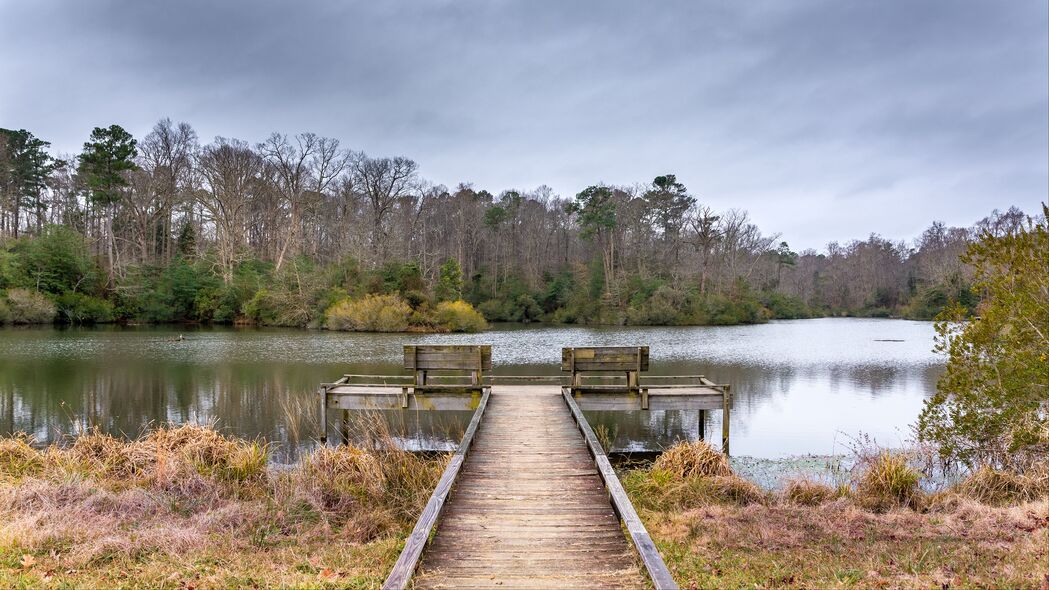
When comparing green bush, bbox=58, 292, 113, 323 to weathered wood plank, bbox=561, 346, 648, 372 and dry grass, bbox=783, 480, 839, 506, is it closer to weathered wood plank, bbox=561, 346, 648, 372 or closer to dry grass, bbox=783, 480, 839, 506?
weathered wood plank, bbox=561, 346, 648, 372

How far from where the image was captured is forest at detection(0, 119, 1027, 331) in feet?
152

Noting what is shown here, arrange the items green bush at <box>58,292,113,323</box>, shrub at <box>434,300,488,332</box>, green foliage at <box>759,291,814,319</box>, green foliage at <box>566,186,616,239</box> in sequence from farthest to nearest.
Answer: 1. green foliage at <box>759,291,814,319</box>
2. green foliage at <box>566,186,616,239</box>
3. shrub at <box>434,300,488,332</box>
4. green bush at <box>58,292,113,323</box>

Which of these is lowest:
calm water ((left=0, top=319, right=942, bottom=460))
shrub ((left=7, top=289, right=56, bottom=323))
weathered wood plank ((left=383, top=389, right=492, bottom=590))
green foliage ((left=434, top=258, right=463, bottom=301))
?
calm water ((left=0, top=319, right=942, bottom=460))

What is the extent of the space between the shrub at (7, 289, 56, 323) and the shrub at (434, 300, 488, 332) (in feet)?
95.7

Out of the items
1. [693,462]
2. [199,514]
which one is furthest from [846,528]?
[199,514]

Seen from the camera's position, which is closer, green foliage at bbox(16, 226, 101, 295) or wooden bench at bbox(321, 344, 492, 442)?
wooden bench at bbox(321, 344, 492, 442)

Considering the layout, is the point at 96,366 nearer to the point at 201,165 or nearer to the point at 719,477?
the point at 719,477

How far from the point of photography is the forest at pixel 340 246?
1820 inches

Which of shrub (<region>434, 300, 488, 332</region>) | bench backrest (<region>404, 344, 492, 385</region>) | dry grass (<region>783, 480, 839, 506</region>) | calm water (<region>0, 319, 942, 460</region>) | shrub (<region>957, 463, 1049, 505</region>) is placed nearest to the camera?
shrub (<region>957, 463, 1049, 505</region>)

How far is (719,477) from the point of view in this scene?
8.70 metres

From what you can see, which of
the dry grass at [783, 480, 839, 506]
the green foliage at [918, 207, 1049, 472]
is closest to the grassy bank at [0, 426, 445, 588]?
the dry grass at [783, 480, 839, 506]

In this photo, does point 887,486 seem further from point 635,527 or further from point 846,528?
point 635,527

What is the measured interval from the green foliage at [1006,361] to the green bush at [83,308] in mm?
55026

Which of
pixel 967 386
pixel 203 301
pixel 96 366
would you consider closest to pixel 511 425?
pixel 967 386
